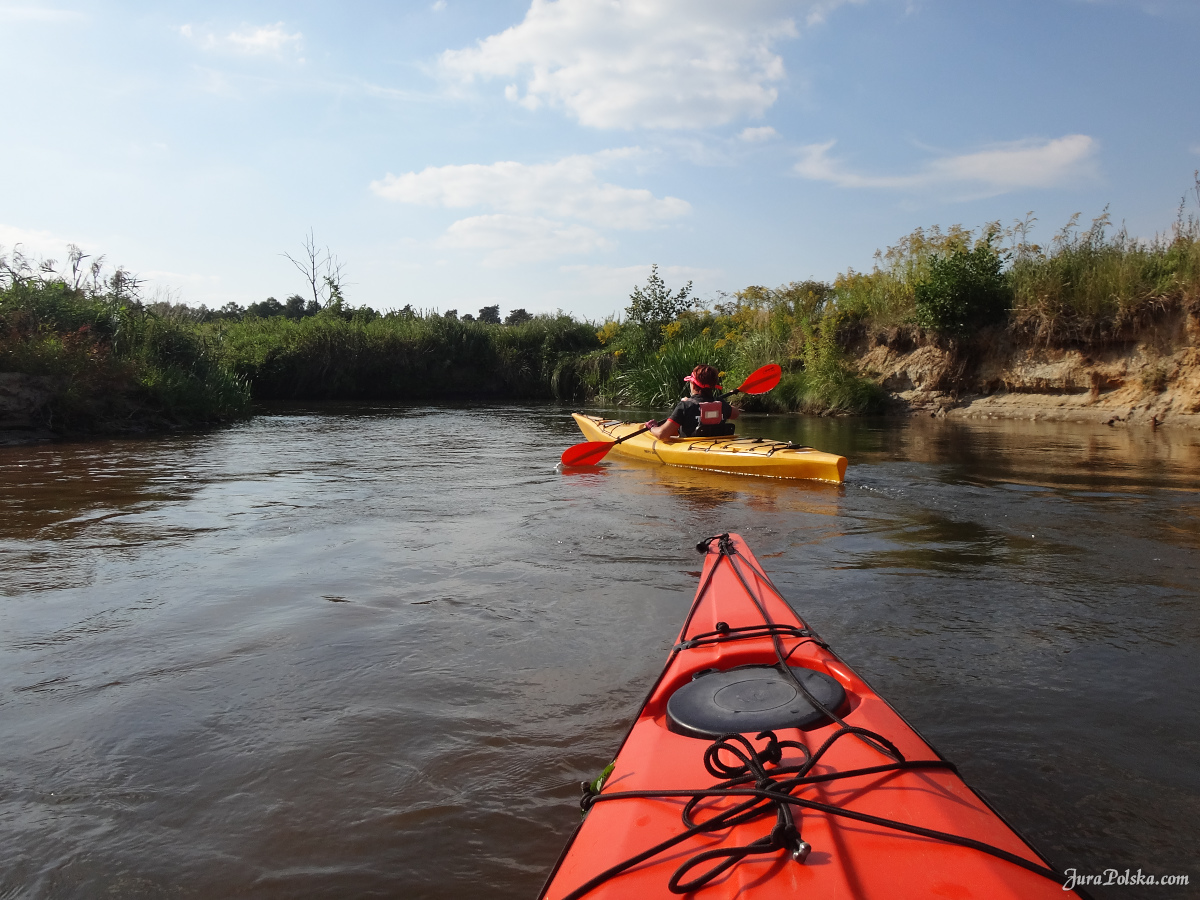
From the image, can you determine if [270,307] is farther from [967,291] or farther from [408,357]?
[967,291]

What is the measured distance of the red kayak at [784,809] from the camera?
1269 millimetres

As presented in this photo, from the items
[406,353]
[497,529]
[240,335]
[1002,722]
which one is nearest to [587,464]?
[497,529]

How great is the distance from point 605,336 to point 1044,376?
35.6 feet

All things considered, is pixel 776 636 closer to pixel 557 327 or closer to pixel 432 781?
pixel 432 781

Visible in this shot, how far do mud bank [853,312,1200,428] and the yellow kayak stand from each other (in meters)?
7.39

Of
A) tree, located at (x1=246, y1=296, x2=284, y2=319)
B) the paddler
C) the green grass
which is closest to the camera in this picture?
the paddler

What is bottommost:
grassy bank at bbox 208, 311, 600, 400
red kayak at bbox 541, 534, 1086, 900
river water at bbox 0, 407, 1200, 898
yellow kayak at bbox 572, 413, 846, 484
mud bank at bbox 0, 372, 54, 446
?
river water at bbox 0, 407, 1200, 898

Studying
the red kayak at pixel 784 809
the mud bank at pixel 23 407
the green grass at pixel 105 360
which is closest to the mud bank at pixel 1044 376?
the red kayak at pixel 784 809

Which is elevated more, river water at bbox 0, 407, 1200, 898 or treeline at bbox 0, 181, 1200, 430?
treeline at bbox 0, 181, 1200, 430

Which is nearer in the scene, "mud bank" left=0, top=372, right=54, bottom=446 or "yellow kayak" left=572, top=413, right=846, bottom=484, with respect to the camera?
"yellow kayak" left=572, top=413, right=846, bottom=484

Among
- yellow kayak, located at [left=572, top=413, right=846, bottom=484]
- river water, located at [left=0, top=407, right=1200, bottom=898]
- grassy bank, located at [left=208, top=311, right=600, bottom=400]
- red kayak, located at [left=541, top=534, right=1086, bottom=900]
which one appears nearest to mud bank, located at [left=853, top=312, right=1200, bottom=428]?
river water, located at [left=0, top=407, right=1200, bottom=898]

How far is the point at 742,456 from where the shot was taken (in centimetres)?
748

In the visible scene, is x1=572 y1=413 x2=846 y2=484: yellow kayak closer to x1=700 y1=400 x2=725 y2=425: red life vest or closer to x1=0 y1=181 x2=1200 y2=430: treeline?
x1=700 y1=400 x2=725 y2=425: red life vest

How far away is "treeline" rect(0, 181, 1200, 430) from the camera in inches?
442
